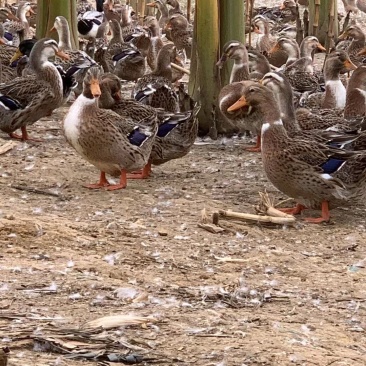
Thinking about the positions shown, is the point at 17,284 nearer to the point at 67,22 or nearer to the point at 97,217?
the point at 97,217

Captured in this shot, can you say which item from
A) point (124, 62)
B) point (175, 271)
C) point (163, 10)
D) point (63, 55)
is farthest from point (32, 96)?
point (163, 10)

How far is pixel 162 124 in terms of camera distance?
875 centimetres

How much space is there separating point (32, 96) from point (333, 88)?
328 cm

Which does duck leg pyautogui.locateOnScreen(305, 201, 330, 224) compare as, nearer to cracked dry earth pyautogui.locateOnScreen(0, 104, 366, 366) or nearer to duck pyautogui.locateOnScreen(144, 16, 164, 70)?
cracked dry earth pyautogui.locateOnScreen(0, 104, 366, 366)

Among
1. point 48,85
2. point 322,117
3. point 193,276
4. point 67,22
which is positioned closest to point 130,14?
point 67,22

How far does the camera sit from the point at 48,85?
1012cm

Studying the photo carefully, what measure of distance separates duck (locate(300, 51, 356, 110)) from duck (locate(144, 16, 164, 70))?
4.01m

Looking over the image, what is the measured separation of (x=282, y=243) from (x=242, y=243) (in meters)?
0.31

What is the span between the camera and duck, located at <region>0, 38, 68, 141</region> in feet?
31.4

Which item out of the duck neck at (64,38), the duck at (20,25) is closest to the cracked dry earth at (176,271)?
the duck neck at (64,38)

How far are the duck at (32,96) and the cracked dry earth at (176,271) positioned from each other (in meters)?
0.81

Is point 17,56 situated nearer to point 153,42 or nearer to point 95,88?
point 153,42

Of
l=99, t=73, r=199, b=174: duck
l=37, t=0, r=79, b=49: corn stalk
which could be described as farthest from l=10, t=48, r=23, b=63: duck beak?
l=99, t=73, r=199, b=174: duck

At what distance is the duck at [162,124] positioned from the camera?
857 cm
